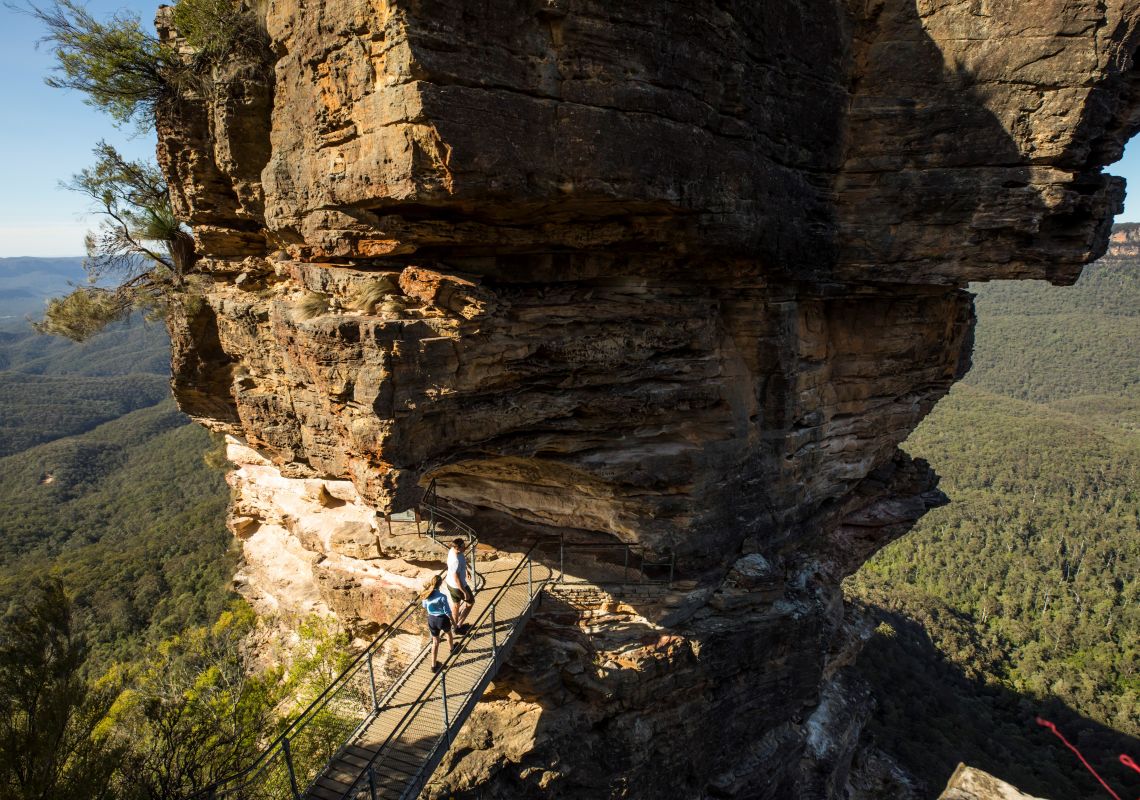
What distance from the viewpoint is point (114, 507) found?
57719mm

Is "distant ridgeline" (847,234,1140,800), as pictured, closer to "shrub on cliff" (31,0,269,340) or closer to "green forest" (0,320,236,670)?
"shrub on cliff" (31,0,269,340)

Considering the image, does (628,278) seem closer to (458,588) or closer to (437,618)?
(458,588)

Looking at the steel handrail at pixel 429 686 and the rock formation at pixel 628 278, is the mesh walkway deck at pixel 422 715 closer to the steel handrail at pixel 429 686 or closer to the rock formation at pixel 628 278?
the steel handrail at pixel 429 686

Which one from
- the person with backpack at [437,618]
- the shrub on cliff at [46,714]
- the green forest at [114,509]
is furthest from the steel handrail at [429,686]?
the green forest at [114,509]

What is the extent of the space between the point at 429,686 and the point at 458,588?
1.57 meters

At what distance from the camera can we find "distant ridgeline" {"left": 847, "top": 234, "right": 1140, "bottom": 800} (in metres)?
30.2

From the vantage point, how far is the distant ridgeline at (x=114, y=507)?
32000 millimetres

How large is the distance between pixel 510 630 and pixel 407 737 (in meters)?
2.36

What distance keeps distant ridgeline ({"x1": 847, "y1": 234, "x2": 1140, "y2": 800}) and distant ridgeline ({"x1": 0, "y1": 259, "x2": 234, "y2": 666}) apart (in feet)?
121

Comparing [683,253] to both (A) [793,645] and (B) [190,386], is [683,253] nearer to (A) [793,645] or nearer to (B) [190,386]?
(A) [793,645]

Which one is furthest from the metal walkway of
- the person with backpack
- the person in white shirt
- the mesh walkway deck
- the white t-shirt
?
the white t-shirt

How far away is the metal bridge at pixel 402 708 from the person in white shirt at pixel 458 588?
12.5 inches

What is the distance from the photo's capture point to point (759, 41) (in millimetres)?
9523

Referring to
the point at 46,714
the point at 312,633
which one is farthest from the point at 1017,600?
the point at 46,714
